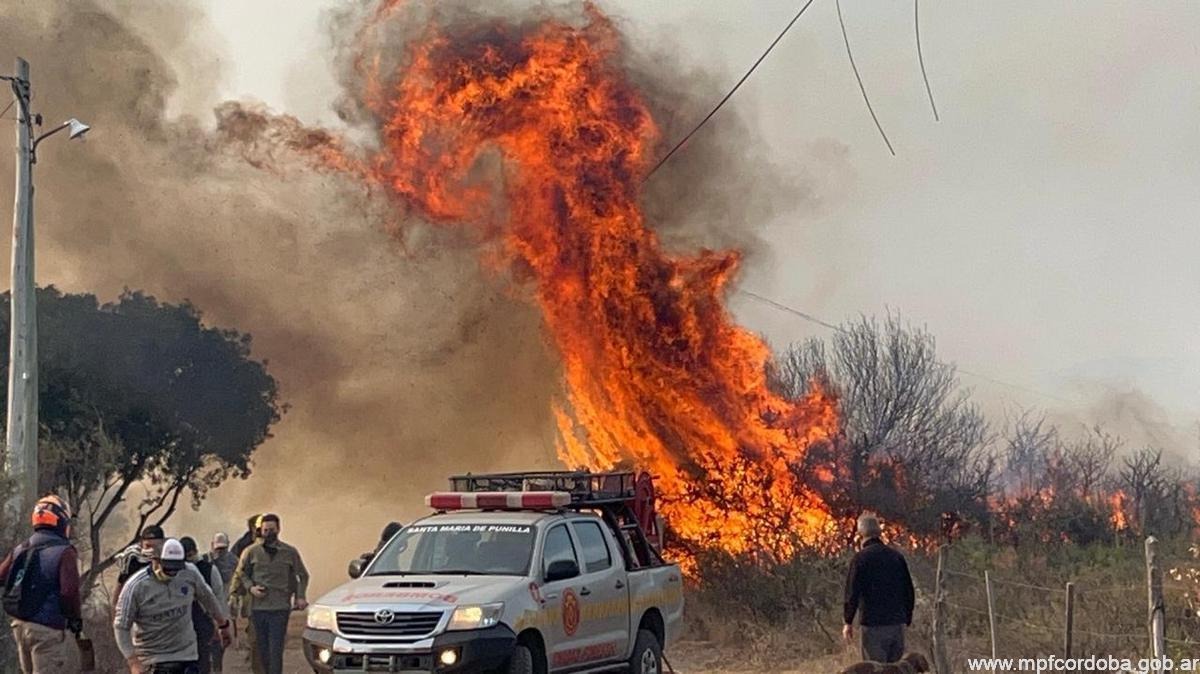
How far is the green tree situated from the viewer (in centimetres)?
2505

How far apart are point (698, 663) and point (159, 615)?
34.8ft

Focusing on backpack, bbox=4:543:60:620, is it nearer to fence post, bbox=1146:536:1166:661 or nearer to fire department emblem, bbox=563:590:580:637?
fire department emblem, bbox=563:590:580:637

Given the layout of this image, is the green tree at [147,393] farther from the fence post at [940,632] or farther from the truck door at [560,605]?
the fence post at [940,632]

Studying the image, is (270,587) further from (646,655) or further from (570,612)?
(646,655)

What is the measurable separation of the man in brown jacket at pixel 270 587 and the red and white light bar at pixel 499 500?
73.4 inches

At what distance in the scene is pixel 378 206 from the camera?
2794cm

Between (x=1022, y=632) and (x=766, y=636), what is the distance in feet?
13.8

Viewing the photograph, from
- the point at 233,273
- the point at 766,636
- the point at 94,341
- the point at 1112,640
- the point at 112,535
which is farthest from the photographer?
the point at 112,535

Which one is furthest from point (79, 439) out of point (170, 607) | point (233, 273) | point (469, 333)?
point (170, 607)

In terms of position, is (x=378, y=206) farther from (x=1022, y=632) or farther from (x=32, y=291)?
(x=1022, y=632)

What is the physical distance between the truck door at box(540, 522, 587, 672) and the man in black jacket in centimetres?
245

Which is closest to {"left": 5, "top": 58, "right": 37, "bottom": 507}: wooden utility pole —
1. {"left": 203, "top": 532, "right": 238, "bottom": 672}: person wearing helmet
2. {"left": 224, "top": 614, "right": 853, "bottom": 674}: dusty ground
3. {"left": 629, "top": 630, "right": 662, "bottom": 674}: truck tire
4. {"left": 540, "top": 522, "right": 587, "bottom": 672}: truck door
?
{"left": 203, "top": 532, "right": 238, "bottom": 672}: person wearing helmet

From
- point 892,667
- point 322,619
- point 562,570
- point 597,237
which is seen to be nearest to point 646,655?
point 562,570

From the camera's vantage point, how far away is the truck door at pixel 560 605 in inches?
469
